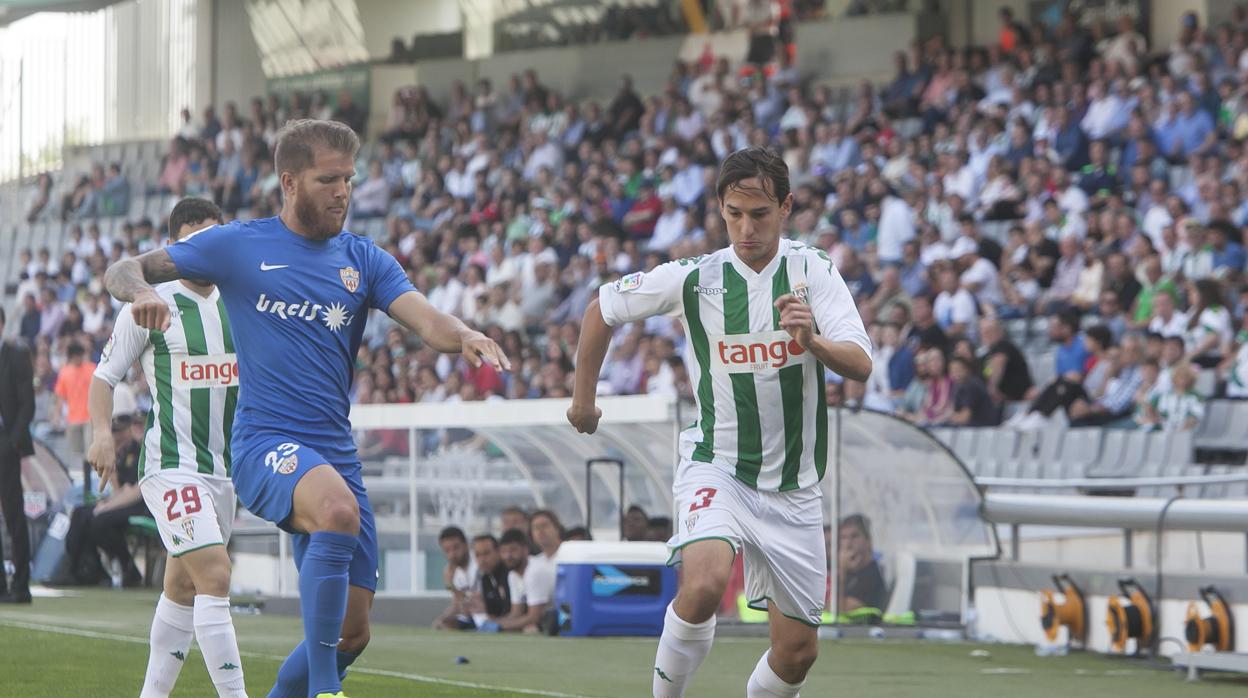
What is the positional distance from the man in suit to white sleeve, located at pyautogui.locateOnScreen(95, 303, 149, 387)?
6.57 metres

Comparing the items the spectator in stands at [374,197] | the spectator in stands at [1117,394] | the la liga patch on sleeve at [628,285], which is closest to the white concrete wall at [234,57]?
the spectator in stands at [374,197]

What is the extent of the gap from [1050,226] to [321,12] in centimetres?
2087

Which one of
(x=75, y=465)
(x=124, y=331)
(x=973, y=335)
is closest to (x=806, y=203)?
(x=973, y=335)

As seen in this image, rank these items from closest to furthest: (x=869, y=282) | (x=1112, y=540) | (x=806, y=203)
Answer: (x=1112, y=540) < (x=869, y=282) < (x=806, y=203)

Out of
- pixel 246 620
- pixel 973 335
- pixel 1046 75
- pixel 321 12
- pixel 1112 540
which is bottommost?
pixel 246 620

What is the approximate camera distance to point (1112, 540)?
12.8 metres

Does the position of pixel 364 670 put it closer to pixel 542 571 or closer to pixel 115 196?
pixel 542 571

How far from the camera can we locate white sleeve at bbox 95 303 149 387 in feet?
27.5

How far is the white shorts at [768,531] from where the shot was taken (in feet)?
22.3

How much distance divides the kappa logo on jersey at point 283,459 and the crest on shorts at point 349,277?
1.88 ft

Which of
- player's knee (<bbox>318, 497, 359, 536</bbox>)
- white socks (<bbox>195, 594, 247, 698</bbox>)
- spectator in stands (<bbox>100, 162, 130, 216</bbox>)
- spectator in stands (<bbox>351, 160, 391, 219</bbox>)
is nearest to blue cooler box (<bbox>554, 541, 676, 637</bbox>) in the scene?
white socks (<bbox>195, 594, 247, 698</bbox>)

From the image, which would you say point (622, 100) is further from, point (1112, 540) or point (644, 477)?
point (1112, 540)

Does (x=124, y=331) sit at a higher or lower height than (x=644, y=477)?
higher

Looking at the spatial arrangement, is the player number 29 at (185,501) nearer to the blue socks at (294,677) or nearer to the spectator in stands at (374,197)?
the blue socks at (294,677)
